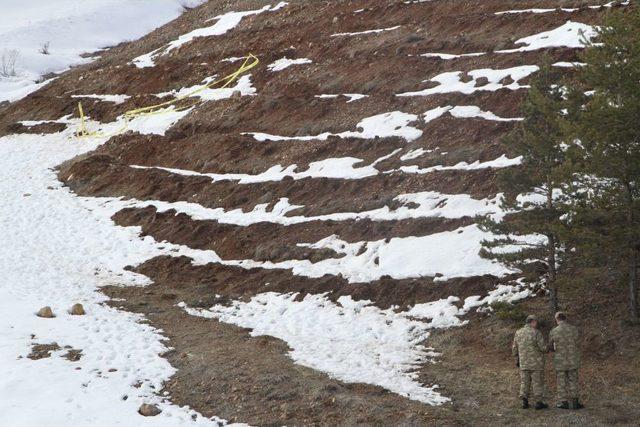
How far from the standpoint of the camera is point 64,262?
25.3m

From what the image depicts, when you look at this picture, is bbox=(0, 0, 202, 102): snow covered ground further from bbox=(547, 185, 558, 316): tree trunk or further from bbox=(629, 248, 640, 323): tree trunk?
bbox=(629, 248, 640, 323): tree trunk

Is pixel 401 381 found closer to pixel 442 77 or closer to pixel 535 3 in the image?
pixel 442 77

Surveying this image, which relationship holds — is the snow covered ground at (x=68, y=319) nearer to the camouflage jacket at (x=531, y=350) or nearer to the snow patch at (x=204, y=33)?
the camouflage jacket at (x=531, y=350)

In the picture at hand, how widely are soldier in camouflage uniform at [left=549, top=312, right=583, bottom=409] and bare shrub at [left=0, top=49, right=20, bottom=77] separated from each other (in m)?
57.0

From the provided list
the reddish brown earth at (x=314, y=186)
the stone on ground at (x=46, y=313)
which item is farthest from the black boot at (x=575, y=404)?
the stone on ground at (x=46, y=313)

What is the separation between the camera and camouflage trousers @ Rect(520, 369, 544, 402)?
13.5 metres

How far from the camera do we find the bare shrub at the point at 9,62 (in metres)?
61.1

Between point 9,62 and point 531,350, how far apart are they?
197ft

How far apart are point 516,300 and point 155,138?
22.0m

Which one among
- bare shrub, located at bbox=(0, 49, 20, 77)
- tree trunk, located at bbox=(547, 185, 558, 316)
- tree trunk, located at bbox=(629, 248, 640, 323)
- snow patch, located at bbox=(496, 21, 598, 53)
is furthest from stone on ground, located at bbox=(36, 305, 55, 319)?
bare shrub, located at bbox=(0, 49, 20, 77)

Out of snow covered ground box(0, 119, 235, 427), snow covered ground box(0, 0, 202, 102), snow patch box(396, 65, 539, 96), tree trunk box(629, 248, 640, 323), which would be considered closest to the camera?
snow covered ground box(0, 119, 235, 427)

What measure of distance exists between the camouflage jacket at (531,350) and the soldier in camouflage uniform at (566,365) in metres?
0.25

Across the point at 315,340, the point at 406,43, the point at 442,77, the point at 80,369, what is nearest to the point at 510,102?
the point at 442,77

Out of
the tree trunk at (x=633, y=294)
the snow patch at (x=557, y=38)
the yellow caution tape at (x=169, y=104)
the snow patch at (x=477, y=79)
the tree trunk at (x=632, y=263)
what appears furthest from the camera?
the yellow caution tape at (x=169, y=104)
